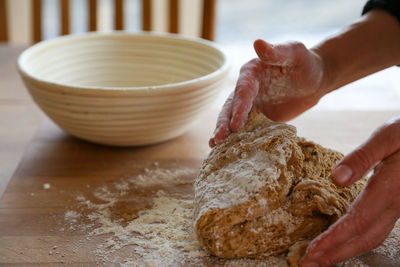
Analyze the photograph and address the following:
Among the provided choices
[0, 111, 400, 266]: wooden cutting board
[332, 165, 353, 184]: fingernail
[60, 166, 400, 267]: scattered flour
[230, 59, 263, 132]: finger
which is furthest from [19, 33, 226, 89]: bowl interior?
[332, 165, 353, 184]: fingernail

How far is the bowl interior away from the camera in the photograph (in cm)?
159

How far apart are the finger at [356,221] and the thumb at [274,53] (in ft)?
1.45

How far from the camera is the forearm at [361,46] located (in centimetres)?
136

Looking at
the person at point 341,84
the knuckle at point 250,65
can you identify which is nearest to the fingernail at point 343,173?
the person at point 341,84

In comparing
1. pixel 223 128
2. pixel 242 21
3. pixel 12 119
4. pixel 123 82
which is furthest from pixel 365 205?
pixel 242 21

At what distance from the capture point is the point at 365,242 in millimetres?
900

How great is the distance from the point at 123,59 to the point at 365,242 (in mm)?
1166

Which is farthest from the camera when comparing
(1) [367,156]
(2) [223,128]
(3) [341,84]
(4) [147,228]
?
(3) [341,84]

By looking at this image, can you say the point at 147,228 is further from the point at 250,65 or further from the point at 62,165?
the point at 250,65

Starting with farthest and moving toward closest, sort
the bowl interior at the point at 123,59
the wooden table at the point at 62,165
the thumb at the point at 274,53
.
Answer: the bowl interior at the point at 123,59, the thumb at the point at 274,53, the wooden table at the point at 62,165

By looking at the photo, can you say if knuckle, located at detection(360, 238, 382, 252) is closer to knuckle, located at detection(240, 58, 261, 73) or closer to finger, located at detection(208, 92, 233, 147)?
finger, located at detection(208, 92, 233, 147)

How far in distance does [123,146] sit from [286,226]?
26.5 inches

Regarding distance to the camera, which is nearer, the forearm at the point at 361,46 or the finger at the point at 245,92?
the finger at the point at 245,92

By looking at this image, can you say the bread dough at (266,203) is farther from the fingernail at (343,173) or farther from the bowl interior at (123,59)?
the bowl interior at (123,59)
